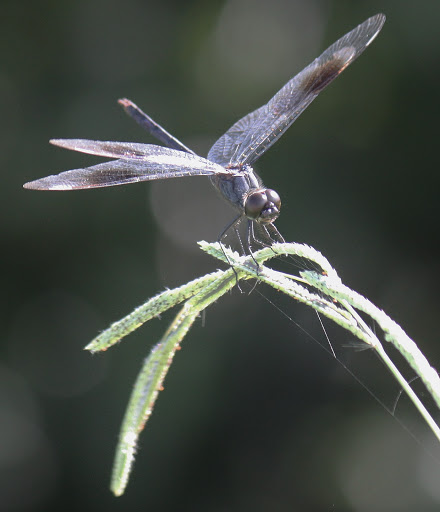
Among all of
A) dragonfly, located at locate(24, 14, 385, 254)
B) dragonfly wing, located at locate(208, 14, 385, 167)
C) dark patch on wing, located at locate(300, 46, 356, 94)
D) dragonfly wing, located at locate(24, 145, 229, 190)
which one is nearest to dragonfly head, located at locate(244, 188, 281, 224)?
dragonfly, located at locate(24, 14, 385, 254)

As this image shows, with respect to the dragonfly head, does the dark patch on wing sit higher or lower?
higher

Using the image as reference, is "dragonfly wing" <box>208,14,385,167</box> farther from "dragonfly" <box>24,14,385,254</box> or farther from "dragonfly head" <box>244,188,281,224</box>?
"dragonfly head" <box>244,188,281,224</box>

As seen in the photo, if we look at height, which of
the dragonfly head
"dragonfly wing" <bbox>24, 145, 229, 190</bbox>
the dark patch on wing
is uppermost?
the dark patch on wing

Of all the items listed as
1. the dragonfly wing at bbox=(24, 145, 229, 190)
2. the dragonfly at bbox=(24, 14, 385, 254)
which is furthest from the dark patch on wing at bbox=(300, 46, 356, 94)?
the dragonfly wing at bbox=(24, 145, 229, 190)

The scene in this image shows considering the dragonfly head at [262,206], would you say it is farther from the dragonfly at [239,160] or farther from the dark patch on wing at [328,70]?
the dark patch on wing at [328,70]

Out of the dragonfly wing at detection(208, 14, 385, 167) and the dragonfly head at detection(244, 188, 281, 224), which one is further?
the dragonfly wing at detection(208, 14, 385, 167)

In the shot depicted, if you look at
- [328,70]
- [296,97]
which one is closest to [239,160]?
[296,97]

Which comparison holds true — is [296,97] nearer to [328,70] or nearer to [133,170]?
[328,70]
